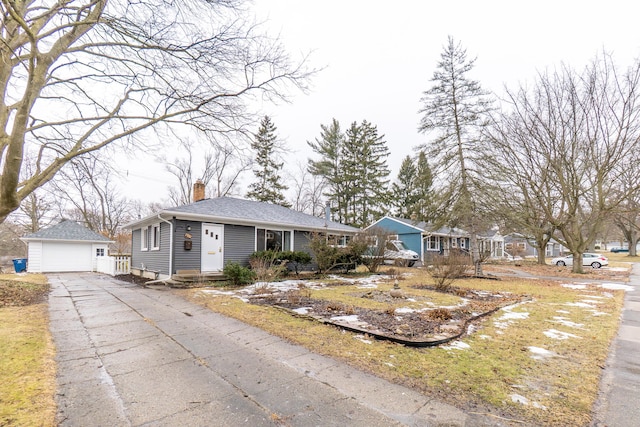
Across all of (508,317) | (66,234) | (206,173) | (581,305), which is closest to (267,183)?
(206,173)

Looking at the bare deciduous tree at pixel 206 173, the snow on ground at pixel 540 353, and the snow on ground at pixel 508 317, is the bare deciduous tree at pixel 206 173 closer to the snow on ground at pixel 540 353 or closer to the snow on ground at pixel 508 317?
the snow on ground at pixel 508 317

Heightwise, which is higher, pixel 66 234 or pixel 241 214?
pixel 241 214

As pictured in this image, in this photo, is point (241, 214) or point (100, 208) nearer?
point (241, 214)

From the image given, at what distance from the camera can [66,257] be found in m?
19.0

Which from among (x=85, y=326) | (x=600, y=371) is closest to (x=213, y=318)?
(x=85, y=326)

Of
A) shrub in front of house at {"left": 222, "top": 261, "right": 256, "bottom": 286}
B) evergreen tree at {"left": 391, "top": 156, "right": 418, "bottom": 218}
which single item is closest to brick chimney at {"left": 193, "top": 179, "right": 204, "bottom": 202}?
shrub in front of house at {"left": 222, "top": 261, "right": 256, "bottom": 286}

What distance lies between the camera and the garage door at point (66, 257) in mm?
18391

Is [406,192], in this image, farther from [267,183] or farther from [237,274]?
[237,274]

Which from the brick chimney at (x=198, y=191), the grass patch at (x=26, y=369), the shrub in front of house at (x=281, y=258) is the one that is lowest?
the grass patch at (x=26, y=369)

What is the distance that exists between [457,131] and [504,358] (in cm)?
1489

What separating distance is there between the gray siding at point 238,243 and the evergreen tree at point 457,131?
1052 cm

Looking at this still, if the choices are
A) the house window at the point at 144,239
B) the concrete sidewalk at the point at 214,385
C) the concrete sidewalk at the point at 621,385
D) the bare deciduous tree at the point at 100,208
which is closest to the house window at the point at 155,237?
the house window at the point at 144,239

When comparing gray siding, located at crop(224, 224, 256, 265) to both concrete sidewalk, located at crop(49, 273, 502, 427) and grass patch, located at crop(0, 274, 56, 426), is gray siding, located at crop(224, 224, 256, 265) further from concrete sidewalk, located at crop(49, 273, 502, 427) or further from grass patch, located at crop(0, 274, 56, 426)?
concrete sidewalk, located at crop(49, 273, 502, 427)

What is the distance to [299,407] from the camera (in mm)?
2777
